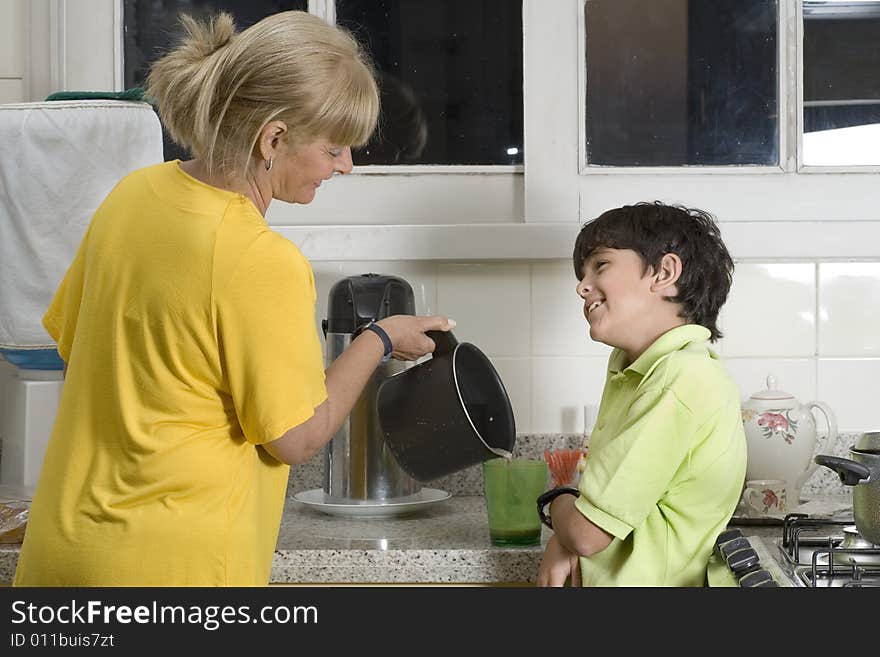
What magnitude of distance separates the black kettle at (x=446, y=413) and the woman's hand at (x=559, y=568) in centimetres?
14

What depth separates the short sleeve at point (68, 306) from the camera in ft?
3.91

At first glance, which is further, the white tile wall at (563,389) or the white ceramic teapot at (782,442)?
the white tile wall at (563,389)

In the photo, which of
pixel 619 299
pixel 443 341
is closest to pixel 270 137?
pixel 443 341

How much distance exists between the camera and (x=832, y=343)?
1905mm

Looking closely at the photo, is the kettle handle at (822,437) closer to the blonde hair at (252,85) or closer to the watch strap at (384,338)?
the watch strap at (384,338)

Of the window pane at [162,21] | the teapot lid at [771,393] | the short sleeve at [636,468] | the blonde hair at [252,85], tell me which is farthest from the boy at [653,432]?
the window pane at [162,21]

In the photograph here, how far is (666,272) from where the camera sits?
1.42 meters

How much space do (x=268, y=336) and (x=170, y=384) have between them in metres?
0.11

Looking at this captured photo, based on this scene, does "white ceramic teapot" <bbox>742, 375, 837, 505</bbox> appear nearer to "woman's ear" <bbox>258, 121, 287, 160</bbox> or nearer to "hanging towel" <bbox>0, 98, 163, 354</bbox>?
"woman's ear" <bbox>258, 121, 287, 160</bbox>

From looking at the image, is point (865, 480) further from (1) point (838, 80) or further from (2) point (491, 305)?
(1) point (838, 80)

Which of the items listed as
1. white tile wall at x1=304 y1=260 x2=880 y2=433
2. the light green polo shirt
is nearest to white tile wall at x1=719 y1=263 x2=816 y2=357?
white tile wall at x1=304 y1=260 x2=880 y2=433

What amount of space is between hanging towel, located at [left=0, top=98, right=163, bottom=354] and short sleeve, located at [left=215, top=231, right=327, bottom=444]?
0.66m
